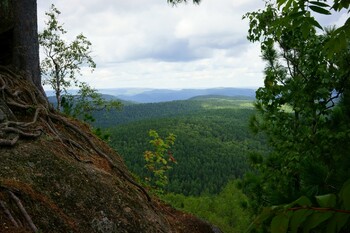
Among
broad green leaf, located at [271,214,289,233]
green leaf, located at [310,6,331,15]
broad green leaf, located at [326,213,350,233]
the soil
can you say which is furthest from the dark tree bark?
broad green leaf, located at [326,213,350,233]

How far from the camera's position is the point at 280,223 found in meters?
1.17

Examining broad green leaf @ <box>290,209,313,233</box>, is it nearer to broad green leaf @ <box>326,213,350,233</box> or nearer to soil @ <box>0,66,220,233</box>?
broad green leaf @ <box>326,213,350,233</box>

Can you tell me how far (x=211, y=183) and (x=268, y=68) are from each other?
99.2 m

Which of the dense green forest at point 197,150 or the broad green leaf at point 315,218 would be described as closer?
the broad green leaf at point 315,218

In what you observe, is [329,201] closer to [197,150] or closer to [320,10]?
[320,10]

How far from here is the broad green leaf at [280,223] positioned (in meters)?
1.15

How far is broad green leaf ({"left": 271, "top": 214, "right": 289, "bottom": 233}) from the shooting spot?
1.15m

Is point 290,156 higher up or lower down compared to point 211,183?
higher up

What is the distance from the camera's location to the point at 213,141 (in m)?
164

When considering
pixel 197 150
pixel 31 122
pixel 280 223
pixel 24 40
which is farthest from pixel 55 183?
pixel 197 150

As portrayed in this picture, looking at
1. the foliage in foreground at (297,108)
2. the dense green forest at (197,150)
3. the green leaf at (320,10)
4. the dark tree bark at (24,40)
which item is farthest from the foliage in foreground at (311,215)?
the dense green forest at (197,150)

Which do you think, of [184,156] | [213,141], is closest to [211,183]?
[184,156]

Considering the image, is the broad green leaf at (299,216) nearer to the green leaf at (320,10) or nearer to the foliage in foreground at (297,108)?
the green leaf at (320,10)

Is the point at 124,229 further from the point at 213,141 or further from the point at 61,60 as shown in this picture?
the point at 213,141
